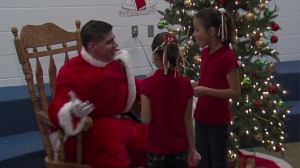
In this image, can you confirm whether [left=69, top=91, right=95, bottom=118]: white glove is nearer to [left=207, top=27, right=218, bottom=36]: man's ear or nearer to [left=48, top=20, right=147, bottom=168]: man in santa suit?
[left=48, top=20, right=147, bottom=168]: man in santa suit

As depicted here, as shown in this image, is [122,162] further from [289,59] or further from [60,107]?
[289,59]

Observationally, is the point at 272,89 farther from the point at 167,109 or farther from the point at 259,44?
the point at 167,109

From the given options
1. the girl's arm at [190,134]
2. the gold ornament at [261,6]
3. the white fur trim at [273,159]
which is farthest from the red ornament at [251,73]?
the girl's arm at [190,134]

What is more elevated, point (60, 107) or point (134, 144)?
point (60, 107)

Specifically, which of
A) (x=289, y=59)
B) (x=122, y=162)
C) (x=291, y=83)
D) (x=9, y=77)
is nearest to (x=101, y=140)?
(x=122, y=162)

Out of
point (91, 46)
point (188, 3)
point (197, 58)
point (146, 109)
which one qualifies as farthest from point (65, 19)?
point (146, 109)

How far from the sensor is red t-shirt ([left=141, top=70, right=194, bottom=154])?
5.57ft

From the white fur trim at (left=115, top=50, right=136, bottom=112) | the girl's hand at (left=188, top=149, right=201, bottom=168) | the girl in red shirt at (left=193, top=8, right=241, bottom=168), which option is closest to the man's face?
the white fur trim at (left=115, top=50, right=136, bottom=112)

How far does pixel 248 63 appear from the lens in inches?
111

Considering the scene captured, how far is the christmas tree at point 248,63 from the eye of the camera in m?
2.74

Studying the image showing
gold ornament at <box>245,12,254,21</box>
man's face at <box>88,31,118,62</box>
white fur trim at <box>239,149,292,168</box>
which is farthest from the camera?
white fur trim at <box>239,149,292,168</box>

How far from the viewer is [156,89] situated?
1.70 m

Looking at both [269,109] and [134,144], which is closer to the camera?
[134,144]

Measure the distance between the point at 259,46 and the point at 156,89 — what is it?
130 cm
